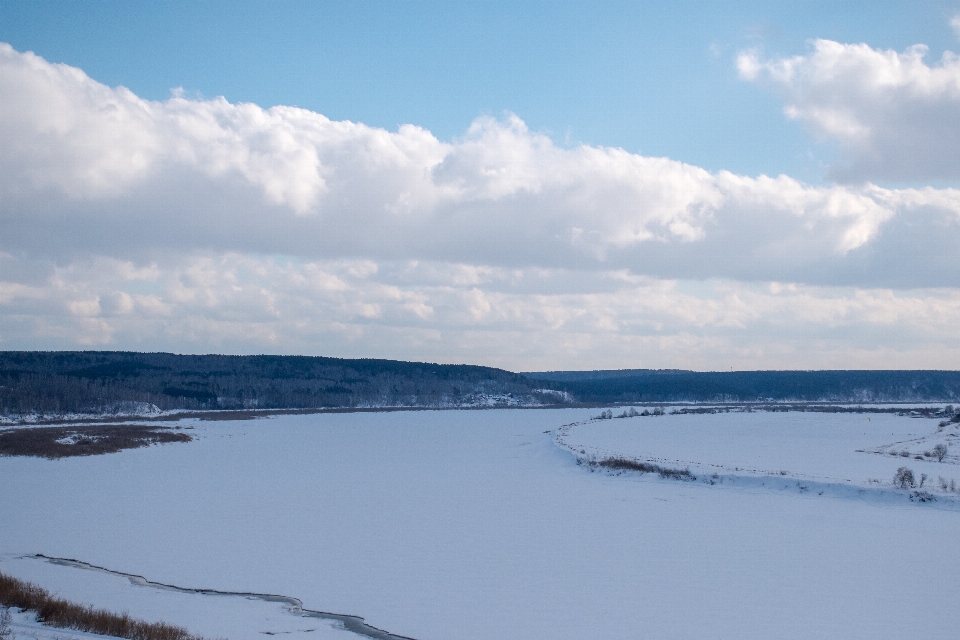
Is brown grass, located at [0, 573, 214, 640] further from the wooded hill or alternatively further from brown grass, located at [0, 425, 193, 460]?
the wooded hill

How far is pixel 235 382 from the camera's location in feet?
464

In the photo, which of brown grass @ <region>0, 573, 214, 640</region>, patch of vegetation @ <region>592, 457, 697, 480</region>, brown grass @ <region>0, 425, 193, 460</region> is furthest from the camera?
brown grass @ <region>0, 425, 193, 460</region>

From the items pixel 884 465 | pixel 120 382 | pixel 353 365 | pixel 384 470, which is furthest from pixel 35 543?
pixel 353 365

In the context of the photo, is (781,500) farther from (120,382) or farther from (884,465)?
(120,382)

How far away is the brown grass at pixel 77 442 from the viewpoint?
131 ft

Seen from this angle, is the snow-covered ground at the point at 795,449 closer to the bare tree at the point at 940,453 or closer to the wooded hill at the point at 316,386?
the bare tree at the point at 940,453

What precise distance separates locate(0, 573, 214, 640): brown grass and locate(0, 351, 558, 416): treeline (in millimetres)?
→ 85194

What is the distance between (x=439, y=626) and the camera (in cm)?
1160

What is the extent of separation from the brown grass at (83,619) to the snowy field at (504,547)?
1.66 feet

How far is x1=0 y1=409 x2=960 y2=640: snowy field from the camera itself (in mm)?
11930

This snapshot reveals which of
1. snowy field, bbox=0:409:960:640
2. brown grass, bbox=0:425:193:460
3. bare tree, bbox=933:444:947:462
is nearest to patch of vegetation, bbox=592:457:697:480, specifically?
snowy field, bbox=0:409:960:640

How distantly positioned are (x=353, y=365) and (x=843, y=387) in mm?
121664

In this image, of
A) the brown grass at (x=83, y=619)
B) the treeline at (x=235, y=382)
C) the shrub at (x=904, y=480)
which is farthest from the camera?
the treeline at (x=235, y=382)

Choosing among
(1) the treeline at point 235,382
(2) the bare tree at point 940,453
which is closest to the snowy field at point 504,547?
(2) the bare tree at point 940,453
